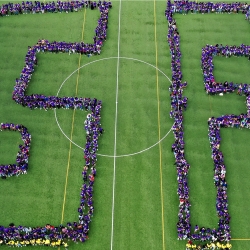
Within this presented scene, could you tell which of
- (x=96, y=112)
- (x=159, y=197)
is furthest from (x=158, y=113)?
(x=159, y=197)

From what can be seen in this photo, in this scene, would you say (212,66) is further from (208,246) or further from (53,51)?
(208,246)

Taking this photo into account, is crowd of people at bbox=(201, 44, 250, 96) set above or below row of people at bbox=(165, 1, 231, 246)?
above

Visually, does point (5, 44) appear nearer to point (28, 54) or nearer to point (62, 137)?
point (28, 54)

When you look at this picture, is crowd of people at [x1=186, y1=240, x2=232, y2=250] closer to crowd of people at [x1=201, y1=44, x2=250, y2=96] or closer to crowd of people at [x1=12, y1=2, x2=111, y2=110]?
crowd of people at [x1=201, y1=44, x2=250, y2=96]

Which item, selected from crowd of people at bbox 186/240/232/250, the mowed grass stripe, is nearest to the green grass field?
the mowed grass stripe

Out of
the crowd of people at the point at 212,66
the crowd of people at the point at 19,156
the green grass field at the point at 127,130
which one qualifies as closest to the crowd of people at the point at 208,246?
the green grass field at the point at 127,130
